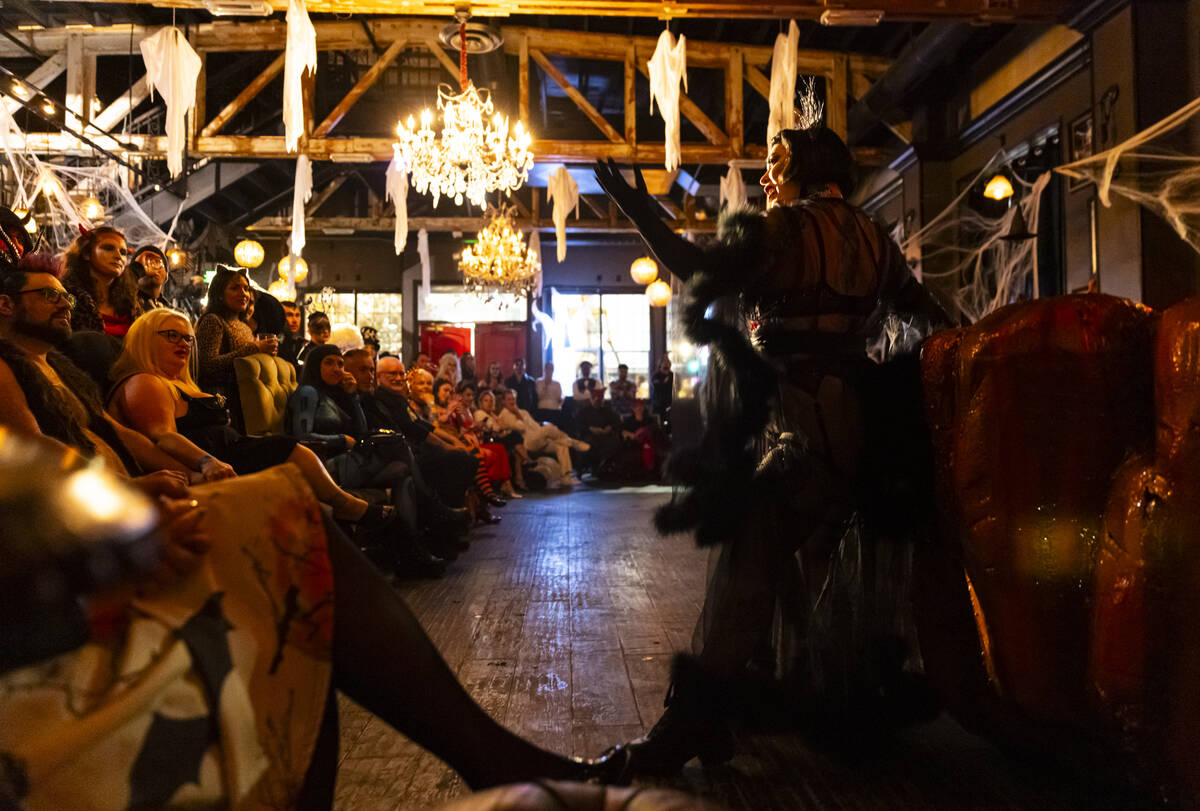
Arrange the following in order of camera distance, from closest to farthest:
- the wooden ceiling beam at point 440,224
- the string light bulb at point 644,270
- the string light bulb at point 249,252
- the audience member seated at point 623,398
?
the string light bulb at point 249,252, the audience member seated at point 623,398, the string light bulb at point 644,270, the wooden ceiling beam at point 440,224

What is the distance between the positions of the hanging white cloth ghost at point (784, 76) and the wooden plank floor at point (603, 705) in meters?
3.30

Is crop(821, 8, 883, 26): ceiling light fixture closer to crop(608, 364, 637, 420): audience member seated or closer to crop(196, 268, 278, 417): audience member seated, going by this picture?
crop(196, 268, 278, 417): audience member seated

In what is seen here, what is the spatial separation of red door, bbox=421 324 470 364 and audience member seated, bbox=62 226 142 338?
12.2 metres

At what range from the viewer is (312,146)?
26.0 feet

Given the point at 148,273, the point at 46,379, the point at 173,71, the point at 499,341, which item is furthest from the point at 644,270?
the point at 46,379

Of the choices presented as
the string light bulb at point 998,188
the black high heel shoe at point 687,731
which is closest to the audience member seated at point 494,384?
the string light bulb at point 998,188

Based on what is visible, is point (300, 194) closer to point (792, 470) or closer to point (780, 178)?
point (780, 178)

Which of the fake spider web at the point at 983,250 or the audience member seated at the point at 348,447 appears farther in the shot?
the fake spider web at the point at 983,250

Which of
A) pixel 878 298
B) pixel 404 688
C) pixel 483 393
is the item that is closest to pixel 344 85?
pixel 483 393

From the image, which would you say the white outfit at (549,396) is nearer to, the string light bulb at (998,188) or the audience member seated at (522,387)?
the audience member seated at (522,387)

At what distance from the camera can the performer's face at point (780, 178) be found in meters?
2.04

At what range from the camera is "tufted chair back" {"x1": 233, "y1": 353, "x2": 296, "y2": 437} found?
149 inches

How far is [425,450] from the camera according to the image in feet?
17.2

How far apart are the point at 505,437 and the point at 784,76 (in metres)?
4.94
